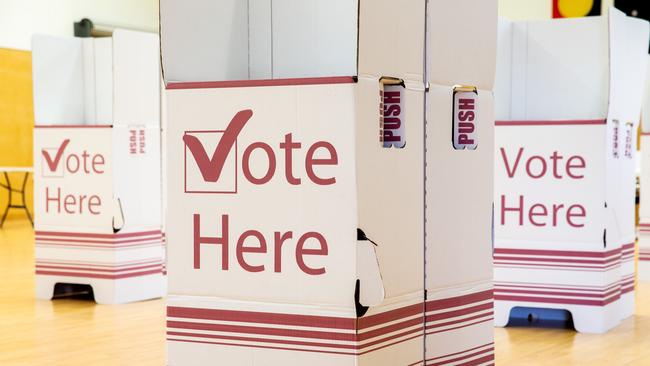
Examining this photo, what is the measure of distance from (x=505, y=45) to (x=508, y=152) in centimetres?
55

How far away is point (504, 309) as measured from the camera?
496 centimetres

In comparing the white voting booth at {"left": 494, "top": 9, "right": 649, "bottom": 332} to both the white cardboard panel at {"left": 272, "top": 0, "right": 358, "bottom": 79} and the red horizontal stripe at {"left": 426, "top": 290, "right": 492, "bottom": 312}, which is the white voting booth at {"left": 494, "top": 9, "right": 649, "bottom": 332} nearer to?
the red horizontal stripe at {"left": 426, "top": 290, "right": 492, "bottom": 312}

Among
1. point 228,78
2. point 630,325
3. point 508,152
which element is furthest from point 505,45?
point 228,78

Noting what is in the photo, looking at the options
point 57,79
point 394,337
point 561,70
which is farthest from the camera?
point 57,79

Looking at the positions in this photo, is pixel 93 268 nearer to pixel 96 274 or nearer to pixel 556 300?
pixel 96 274

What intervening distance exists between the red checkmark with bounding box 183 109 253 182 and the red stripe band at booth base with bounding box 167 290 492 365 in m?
0.30

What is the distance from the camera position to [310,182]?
7.13 ft

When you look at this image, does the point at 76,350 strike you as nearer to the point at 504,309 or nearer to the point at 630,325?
the point at 504,309

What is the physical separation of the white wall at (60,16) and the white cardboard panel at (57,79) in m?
7.53

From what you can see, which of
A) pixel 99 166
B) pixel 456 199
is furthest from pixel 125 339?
pixel 456 199

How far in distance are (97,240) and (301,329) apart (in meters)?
3.69

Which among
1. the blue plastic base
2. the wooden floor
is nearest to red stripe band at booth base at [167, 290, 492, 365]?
the wooden floor

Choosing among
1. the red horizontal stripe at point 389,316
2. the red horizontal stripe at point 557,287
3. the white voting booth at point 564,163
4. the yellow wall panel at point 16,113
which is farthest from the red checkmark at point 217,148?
the yellow wall panel at point 16,113

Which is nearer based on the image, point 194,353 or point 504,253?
point 194,353
